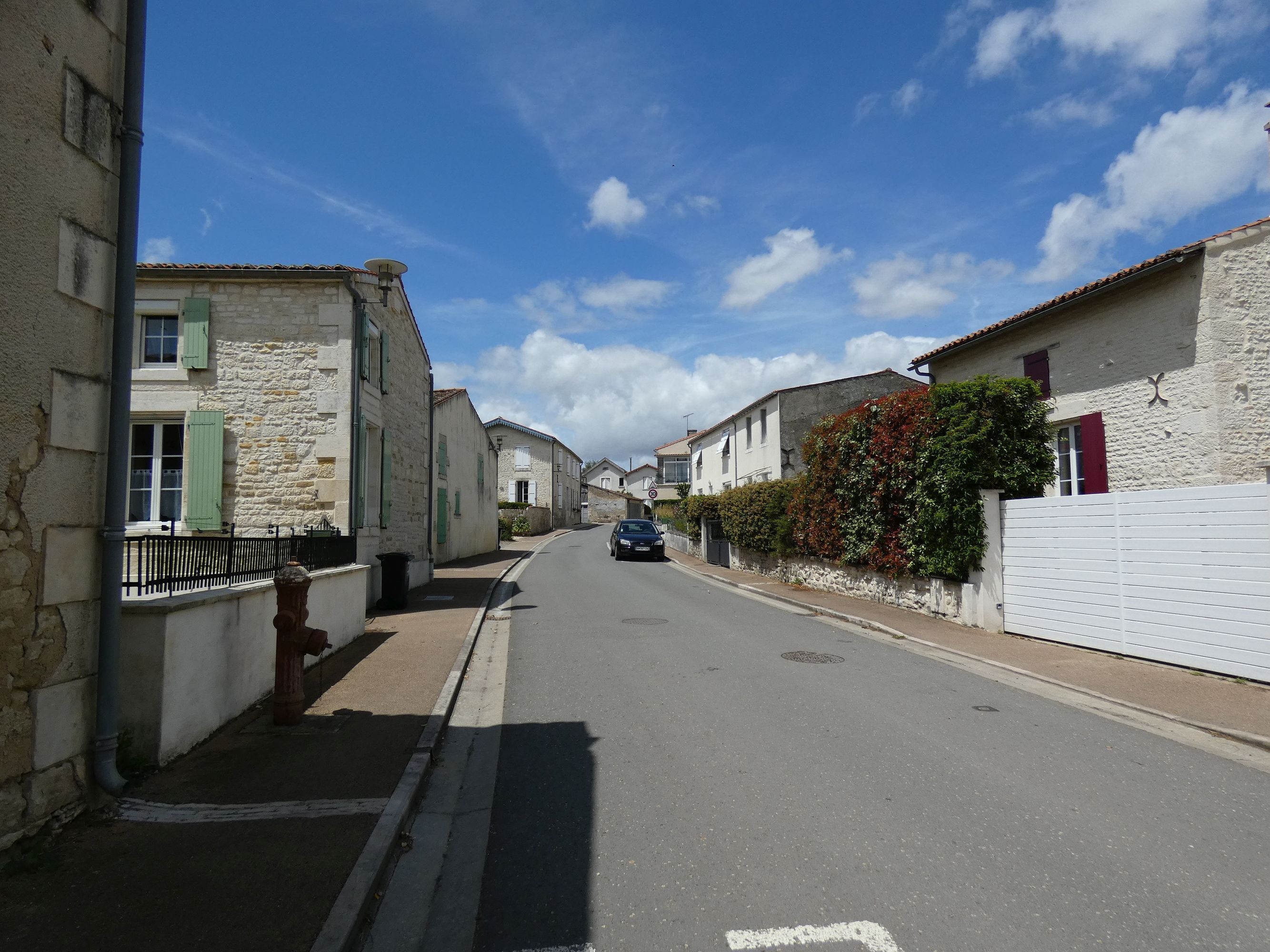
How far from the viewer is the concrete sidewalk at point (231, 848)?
2.97 metres

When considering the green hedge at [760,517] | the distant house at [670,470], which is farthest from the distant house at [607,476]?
the green hedge at [760,517]

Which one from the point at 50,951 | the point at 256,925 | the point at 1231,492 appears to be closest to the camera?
the point at 50,951

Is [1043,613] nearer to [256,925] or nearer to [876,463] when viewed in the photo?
[876,463]

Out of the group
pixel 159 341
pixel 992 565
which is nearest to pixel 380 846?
pixel 992 565

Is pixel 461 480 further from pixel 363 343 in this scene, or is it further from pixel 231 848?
pixel 231 848

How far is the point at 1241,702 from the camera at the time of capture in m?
6.62

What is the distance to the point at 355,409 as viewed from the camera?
497 inches

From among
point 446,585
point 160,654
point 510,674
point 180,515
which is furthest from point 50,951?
point 446,585

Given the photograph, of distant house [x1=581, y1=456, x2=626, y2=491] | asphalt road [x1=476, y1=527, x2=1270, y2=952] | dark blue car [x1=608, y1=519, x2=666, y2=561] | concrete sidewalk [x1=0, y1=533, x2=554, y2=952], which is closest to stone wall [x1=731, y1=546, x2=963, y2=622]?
asphalt road [x1=476, y1=527, x2=1270, y2=952]

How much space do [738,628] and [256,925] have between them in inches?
340

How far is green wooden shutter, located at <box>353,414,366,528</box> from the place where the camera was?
12.5m

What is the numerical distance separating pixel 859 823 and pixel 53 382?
16.1 ft

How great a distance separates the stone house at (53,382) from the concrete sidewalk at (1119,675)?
7892 millimetres

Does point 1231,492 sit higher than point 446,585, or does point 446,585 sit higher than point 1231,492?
point 1231,492
